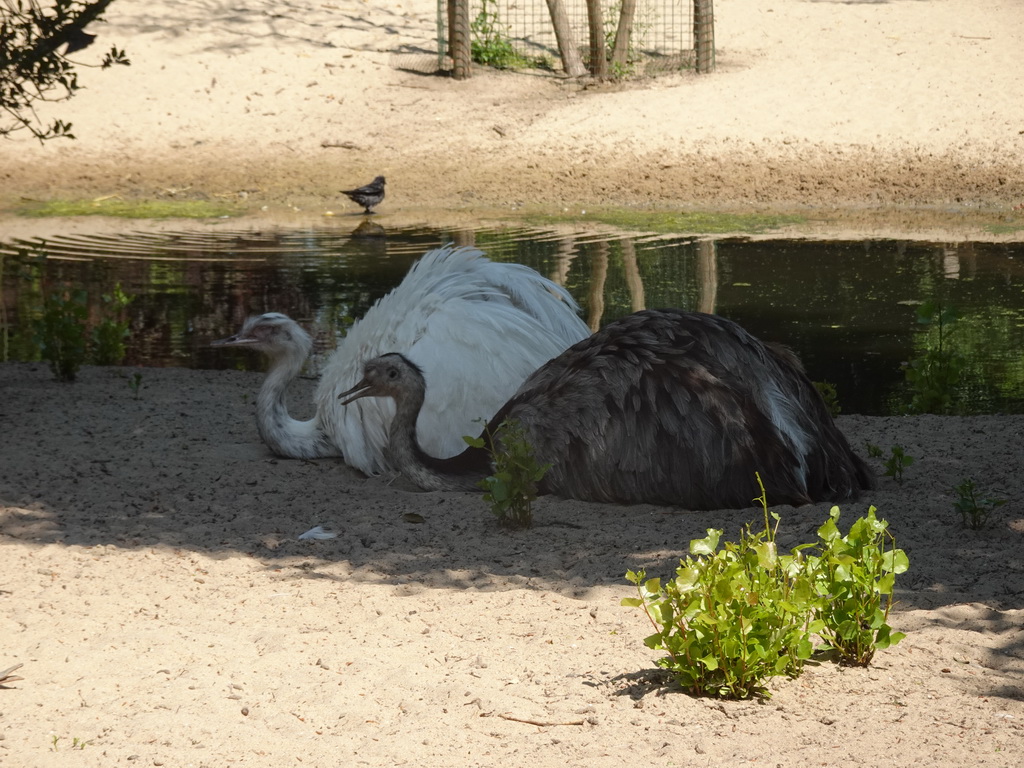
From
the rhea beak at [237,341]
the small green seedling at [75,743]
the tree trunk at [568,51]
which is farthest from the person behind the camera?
the tree trunk at [568,51]

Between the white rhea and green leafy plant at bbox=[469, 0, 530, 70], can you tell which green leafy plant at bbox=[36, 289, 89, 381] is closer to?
the white rhea

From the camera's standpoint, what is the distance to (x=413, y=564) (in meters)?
4.93

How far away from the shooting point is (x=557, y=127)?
17.5 metres

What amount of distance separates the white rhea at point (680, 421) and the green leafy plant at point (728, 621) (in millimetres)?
1676

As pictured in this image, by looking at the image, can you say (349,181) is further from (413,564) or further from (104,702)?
(104,702)

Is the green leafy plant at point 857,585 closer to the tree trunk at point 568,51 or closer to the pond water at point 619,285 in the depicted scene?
the pond water at point 619,285

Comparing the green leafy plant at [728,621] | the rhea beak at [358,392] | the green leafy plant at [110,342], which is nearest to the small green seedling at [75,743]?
the green leafy plant at [728,621]

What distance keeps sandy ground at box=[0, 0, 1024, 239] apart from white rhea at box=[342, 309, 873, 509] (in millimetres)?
8961

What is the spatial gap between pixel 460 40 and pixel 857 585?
16.9 metres

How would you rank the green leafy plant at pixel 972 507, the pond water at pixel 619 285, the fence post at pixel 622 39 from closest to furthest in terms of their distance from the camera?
the green leafy plant at pixel 972 507 < the pond water at pixel 619 285 < the fence post at pixel 622 39

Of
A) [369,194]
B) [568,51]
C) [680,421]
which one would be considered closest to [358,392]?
[680,421]

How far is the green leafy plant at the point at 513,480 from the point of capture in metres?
5.04

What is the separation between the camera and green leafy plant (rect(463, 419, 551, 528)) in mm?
5035

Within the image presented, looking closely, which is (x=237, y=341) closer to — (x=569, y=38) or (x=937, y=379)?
(x=937, y=379)
